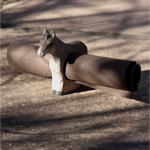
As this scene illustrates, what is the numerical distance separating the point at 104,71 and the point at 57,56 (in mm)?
666

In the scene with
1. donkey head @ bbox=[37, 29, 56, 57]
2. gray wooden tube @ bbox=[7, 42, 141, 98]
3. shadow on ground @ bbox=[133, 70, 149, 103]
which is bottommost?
shadow on ground @ bbox=[133, 70, 149, 103]

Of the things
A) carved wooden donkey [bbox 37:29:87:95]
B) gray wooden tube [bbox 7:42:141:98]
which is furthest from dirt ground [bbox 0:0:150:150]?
gray wooden tube [bbox 7:42:141:98]

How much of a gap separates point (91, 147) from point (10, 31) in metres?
4.80

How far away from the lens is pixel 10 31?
6793mm

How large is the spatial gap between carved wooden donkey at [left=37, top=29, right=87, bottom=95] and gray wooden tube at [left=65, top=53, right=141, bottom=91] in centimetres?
9

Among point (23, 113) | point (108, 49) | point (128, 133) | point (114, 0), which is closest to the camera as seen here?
point (128, 133)

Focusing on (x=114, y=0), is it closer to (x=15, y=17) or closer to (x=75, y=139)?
(x=15, y=17)

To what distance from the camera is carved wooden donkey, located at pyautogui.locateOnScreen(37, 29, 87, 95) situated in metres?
3.43

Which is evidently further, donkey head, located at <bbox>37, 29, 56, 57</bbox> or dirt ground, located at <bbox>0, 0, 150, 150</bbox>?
donkey head, located at <bbox>37, 29, 56, 57</bbox>

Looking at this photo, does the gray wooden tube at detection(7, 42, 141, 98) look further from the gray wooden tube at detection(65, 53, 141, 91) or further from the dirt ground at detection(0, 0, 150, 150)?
the dirt ground at detection(0, 0, 150, 150)

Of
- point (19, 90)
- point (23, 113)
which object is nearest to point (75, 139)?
point (23, 113)

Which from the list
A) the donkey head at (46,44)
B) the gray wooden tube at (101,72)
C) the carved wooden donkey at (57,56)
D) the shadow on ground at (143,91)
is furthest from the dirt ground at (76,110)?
the donkey head at (46,44)

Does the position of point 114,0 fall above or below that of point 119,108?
above

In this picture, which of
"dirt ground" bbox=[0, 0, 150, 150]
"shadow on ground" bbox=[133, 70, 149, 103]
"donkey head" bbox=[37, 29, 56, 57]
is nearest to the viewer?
"dirt ground" bbox=[0, 0, 150, 150]
